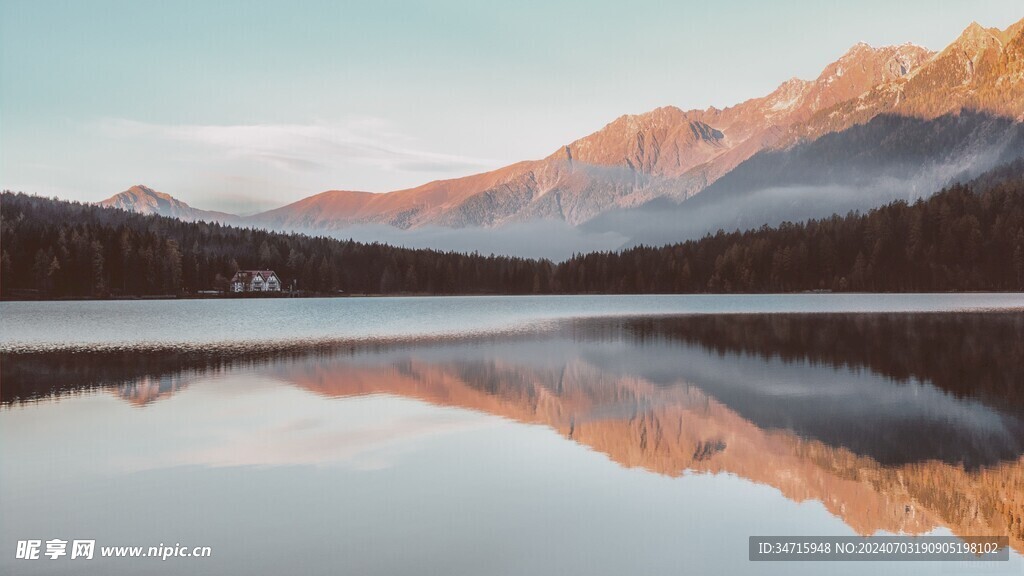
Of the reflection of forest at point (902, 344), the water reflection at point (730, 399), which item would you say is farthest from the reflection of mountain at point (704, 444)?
the reflection of forest at point (902, 344)

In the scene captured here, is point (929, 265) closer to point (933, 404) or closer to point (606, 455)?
point (933, 404)

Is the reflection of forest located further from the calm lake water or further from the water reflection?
the calm lake water

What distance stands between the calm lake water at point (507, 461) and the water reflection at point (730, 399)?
15 cm

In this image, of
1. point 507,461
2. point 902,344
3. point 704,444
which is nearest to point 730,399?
point 704,444

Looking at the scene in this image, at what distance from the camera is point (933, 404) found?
28219 mm

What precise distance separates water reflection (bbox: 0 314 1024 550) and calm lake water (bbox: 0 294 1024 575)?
0.15 m

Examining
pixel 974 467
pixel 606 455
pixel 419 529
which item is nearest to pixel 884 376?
pixel 974 467

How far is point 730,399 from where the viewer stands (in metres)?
30.6

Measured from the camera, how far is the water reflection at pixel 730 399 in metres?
18.4

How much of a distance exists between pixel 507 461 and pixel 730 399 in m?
13.6

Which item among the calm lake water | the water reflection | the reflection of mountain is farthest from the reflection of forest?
the reflection of mountain

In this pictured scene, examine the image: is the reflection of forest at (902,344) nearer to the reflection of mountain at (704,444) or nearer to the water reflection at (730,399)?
the water reflection at (730,399)

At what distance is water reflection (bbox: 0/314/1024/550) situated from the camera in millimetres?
18359

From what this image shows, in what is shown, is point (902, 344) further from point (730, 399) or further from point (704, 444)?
point (704, 444)
